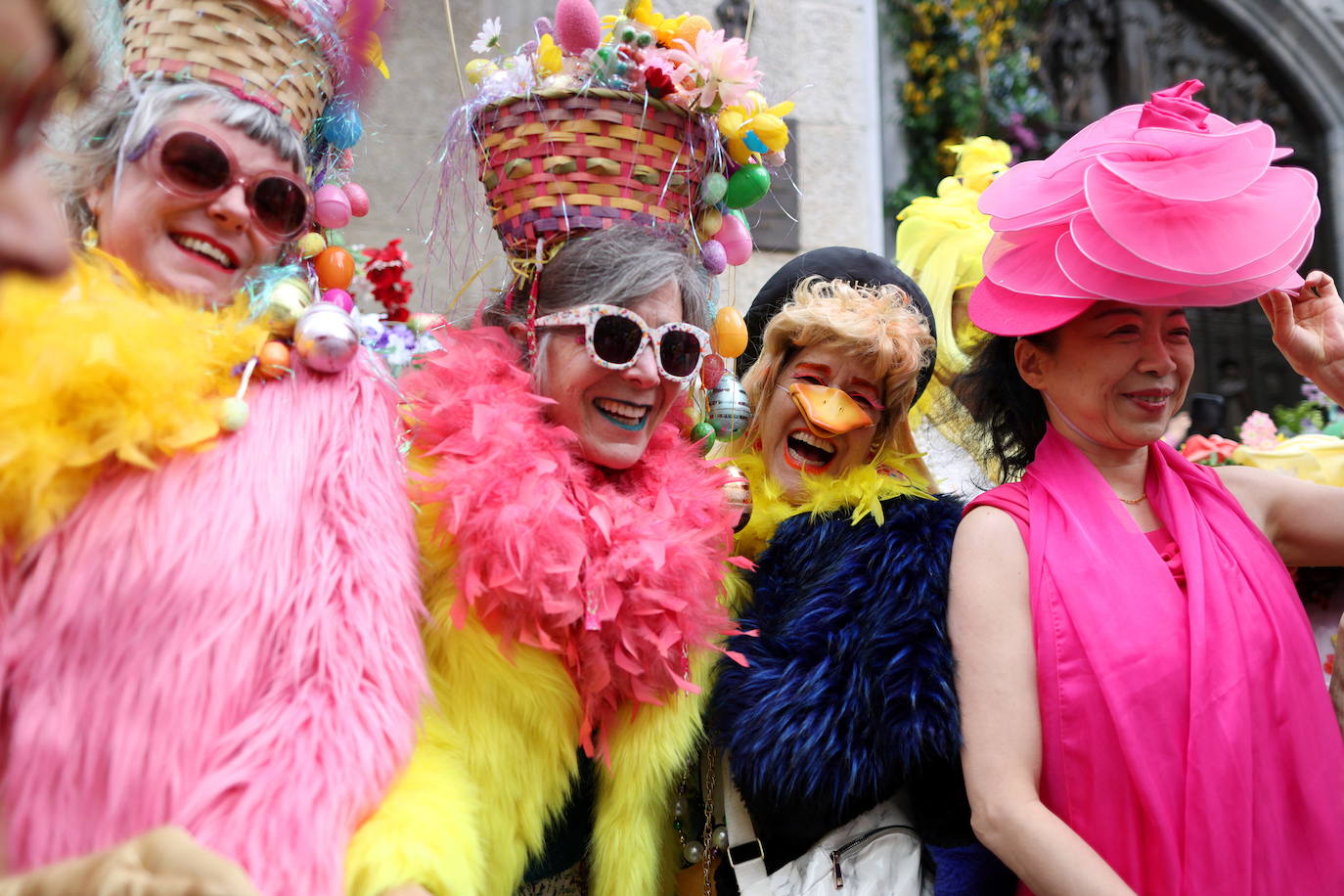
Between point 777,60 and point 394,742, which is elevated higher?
point 777,60

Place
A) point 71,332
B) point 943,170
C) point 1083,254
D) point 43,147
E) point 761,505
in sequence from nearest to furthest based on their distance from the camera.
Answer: point 71,332 < point 43,147 < point 1083,254 < point 761,505 < point 943,170

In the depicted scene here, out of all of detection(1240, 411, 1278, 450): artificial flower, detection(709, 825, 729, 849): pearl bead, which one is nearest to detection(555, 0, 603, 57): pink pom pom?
detection(709, 825, 729, 849): pearl bead

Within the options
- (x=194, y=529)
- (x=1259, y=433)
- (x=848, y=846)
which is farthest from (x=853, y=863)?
(x=1259, y=433)

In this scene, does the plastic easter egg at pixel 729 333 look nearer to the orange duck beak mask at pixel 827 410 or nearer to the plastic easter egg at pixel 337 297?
the orange duck beak mask at pixel 827 410

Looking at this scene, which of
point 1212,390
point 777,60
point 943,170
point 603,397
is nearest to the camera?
point 603,397

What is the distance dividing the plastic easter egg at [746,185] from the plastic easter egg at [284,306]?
97 centimetres

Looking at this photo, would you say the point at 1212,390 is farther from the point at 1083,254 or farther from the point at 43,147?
the point at 43,147

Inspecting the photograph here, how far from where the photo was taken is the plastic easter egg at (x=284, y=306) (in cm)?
166

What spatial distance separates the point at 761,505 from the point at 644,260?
0.69 meters

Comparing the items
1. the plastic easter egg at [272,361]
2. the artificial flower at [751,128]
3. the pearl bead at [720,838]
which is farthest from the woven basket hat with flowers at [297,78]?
the pearl bead at [720,838]

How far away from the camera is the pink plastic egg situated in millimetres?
2334

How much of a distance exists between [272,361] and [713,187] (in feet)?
3.32

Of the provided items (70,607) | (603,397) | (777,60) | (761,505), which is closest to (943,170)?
(777,60)

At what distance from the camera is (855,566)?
2.07 m
